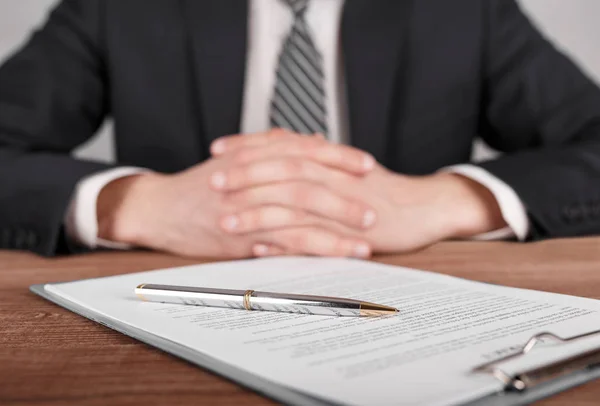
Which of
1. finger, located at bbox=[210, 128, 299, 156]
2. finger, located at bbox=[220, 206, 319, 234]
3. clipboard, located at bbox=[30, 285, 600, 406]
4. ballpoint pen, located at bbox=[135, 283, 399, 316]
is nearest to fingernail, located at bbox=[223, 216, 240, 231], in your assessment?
finger, located at bbox=[220, 206, 319, 234]

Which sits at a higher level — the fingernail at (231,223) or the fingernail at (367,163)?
the fingernail at (367,163)

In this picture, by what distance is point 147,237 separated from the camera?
821 millimetres

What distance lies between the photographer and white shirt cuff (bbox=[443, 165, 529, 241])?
0.85 m

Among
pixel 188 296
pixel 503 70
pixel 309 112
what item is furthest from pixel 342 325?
pixel 503 70

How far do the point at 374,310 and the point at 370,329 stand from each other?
3 cm

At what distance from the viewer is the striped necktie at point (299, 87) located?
4.23ft

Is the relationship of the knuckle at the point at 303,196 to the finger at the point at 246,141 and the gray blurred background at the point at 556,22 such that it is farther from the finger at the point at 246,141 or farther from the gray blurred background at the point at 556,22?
the gray blurred background at the point at 556,22

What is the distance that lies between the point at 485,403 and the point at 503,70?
46.3 inches

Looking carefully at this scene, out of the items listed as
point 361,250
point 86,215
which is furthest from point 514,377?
point 86,215

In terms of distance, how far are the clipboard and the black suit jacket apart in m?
0.95

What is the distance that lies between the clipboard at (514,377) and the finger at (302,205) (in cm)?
40

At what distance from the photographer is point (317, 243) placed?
727 millimetres

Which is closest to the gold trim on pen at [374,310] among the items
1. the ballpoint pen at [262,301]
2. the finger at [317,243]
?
the ballpoint pen at [262,301]

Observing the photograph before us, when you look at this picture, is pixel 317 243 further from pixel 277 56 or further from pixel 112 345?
pixel 277 56
